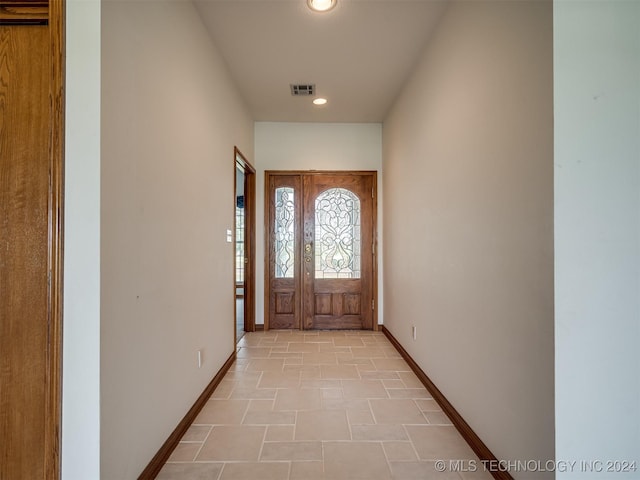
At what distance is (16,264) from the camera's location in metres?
1.26

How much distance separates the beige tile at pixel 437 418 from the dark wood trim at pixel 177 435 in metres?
1.59

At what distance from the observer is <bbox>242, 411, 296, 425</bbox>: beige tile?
2.10 m

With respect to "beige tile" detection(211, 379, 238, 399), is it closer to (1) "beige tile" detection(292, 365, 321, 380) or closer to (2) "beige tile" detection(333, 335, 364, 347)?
(1) "beige tile" detection(292, 365, 321, 380)

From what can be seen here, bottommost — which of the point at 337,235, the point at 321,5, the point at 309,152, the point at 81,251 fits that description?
the point at 81,251

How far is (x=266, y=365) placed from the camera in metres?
3.08

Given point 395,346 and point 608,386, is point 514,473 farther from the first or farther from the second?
point 395,346

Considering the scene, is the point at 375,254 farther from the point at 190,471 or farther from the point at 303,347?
the point at 190,471

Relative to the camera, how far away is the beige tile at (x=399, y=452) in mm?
1746

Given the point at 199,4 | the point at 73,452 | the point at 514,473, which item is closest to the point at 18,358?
the point at 73,452

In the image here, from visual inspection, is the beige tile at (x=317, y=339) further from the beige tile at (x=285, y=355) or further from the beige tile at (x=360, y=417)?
the beige tile at (x=360, y=417)

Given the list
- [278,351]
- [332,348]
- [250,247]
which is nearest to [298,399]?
[278,351]

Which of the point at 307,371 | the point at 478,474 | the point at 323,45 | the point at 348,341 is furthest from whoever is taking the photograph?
the point at 348,341

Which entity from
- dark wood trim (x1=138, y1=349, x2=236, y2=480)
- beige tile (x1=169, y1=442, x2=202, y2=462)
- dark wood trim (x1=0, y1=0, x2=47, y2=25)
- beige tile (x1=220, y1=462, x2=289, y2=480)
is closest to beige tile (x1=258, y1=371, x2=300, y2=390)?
dark wood trim (x1=138, y1=349, x2=236, y2=480)

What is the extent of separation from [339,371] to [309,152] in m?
2.85
